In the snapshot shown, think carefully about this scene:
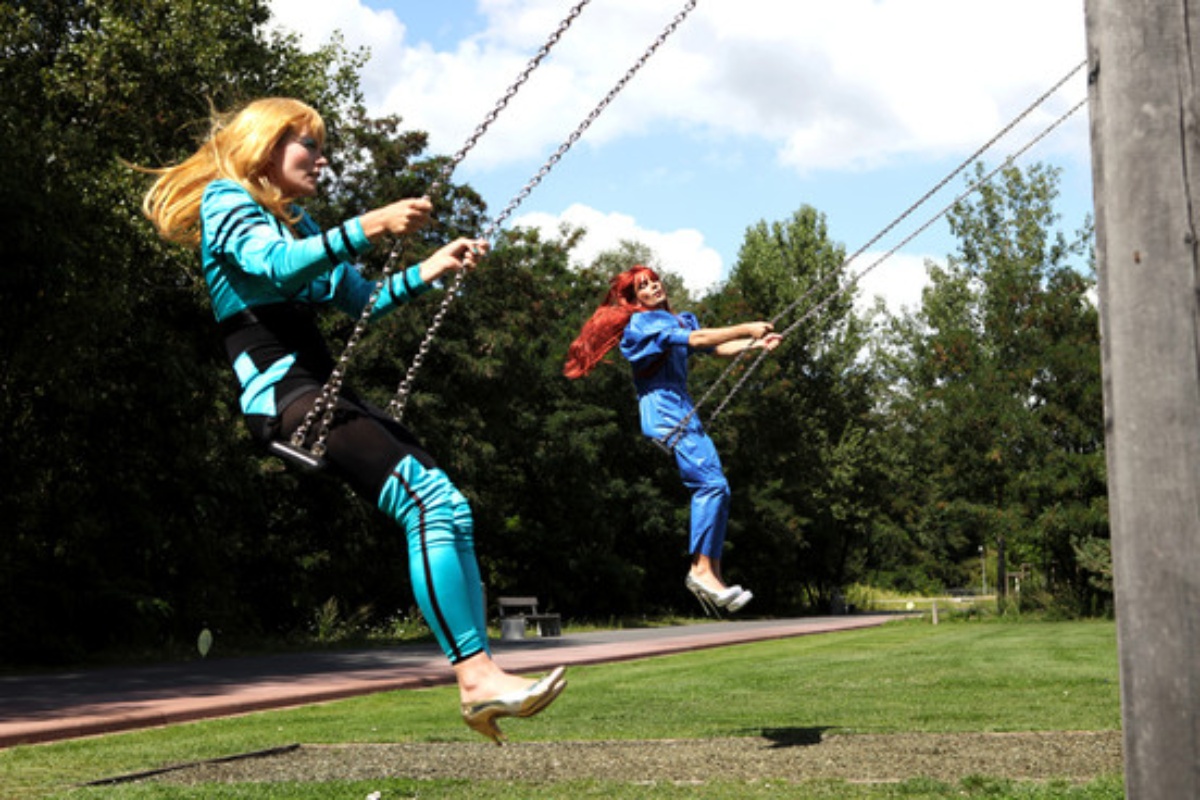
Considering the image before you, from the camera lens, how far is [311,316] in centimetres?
485

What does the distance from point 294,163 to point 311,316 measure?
0.58 meters

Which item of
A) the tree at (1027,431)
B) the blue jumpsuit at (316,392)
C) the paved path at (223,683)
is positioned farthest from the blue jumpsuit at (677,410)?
the tree at (1027,431)

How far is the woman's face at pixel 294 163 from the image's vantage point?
16.4 ft

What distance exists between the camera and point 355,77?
28.3m

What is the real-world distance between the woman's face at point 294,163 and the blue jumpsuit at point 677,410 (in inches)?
153

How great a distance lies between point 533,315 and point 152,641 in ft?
49.0

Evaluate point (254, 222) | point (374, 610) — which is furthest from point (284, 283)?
point (374, 610)

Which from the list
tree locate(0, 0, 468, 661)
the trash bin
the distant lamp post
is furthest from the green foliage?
the distant lamp post

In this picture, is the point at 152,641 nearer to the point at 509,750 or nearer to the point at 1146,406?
the point at 509,750

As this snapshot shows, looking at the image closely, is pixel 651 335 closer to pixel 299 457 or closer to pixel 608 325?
pixel 608 325

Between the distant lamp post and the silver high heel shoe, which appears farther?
the distant lamp post

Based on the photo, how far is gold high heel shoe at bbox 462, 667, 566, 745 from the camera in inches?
161

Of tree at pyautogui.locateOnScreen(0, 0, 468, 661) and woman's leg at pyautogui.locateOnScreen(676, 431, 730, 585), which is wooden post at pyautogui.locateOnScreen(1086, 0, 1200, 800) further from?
tree at pyautogui.locateOnScreen(0, 0, 468, 661)

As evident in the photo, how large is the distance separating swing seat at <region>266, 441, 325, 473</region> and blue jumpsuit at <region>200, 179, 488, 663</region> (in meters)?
0.11
